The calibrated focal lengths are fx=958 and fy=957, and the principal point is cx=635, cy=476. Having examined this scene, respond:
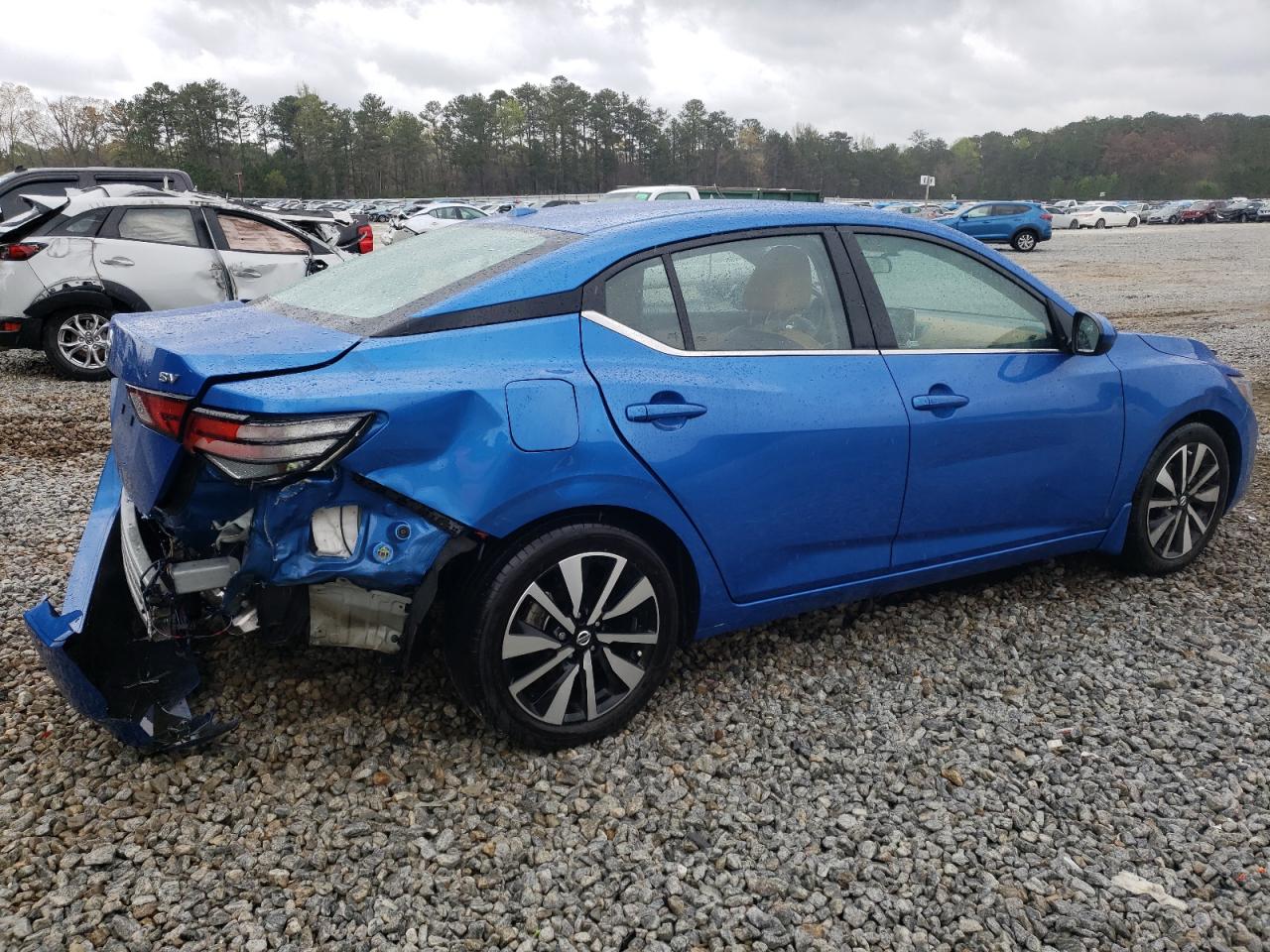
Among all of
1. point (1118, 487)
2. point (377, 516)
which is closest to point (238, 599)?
point (377, 516)

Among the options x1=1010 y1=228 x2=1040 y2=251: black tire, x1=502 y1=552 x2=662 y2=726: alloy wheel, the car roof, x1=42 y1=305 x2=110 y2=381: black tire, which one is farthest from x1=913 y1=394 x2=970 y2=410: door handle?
x1=1010 y1=228 x2=1040 y2=251: black tire

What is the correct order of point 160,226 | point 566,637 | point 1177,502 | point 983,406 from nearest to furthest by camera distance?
point 566,637 → point 983,406 → point 1177,502 → point 160,226

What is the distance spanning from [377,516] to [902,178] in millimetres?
142877

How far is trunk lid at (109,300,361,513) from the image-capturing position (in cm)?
244

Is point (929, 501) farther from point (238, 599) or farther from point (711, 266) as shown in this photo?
point (238, 599)

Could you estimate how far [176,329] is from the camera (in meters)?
2.85

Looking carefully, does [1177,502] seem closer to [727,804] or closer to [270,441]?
[727,804]

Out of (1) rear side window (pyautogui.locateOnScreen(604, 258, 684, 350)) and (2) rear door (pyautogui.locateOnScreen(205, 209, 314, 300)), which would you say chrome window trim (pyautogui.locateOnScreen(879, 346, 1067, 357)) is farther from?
(2) rear door (pyautogui.locateOnScreen(205, 209, 314, 300))

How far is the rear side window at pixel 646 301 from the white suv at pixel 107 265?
6.97 metres

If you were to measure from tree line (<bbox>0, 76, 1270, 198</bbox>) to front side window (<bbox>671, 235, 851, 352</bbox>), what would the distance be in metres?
95.7

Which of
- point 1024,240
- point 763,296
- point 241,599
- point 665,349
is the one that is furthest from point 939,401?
point 1024,240

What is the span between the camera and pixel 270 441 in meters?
2.36

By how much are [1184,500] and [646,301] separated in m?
2.76

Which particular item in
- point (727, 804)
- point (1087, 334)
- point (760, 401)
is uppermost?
point (1087, 334)
